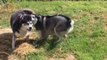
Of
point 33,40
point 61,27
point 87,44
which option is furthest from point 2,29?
point 87,44

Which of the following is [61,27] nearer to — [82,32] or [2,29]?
[82,32]

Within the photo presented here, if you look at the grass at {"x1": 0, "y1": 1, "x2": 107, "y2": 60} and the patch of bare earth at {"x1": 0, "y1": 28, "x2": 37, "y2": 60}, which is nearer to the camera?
the patch of bare earth at {"x1": 0, "y1": 28, "x2": 37, "y2": 60}

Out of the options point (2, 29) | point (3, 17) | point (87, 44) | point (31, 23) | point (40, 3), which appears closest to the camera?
point (31, 23)

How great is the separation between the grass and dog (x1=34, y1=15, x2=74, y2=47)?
21cm

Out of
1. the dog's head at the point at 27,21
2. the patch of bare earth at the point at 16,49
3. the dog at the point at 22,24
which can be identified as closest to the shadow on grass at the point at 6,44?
the patch of bare earth at the point at 16,49

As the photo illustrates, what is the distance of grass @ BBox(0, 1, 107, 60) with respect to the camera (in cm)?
739

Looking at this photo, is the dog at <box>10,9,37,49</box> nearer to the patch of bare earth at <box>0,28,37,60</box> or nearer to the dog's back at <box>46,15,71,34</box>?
the patch of bare earth at <box>0,28,37,60</box>

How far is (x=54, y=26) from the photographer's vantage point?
7.63 meters

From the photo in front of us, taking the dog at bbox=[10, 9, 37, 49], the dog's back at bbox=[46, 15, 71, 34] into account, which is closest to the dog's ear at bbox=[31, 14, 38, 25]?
the dog at bbox=[10, 9, 37, 49]

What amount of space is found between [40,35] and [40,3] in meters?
2.25

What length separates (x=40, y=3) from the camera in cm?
984

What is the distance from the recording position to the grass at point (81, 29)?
7.39 m

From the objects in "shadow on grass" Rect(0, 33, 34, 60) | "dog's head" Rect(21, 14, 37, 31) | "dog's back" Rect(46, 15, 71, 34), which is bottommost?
"shadow on grass" Rect(0, 33, 34, 60)

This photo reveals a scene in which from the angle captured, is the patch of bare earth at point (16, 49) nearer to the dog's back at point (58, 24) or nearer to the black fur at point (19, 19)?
the black fur at point (19, 19)
